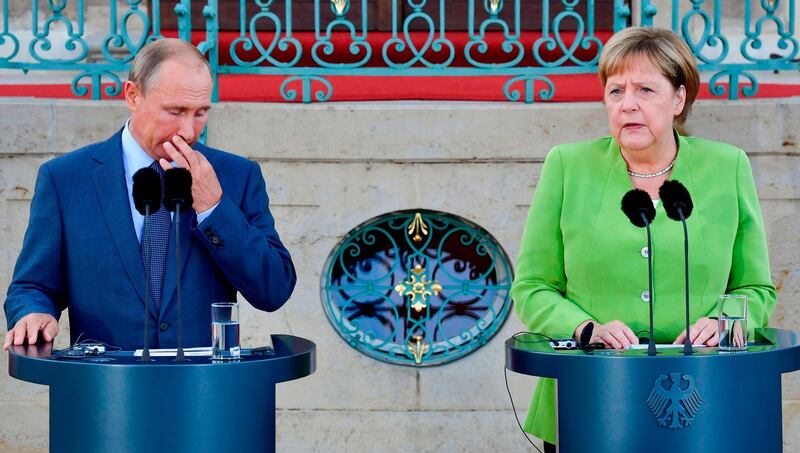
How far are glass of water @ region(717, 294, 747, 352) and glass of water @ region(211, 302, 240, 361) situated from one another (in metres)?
1.15

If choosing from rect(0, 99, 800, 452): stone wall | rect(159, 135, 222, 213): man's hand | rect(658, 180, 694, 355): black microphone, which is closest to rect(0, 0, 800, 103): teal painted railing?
rect(0, 99, 800, 452): stone wall

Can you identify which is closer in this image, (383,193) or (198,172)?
(198,172)

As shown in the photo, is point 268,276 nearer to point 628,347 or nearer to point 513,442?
point 628,347

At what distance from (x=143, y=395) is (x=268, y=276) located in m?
0.52

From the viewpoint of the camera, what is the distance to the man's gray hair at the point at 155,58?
3295 millimetres

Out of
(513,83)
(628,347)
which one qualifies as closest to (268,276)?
(628,347)

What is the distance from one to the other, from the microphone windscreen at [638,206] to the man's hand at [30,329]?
1434 mm

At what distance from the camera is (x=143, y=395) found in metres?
2.89

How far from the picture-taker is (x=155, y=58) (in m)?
3.30

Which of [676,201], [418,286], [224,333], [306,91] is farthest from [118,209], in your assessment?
[418,286]

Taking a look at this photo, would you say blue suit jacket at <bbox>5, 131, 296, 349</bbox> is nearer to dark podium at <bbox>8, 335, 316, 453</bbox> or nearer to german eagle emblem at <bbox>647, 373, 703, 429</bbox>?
dark podium at <bbox>8, 335, 316, 453</bbox>

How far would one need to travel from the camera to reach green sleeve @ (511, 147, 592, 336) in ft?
11.2

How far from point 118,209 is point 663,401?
1.43 metres

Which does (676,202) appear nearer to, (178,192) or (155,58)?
(178,192)
